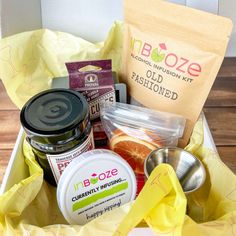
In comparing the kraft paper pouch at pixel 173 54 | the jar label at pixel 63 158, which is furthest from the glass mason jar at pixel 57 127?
the kraft paper pouch at pixel 173 54

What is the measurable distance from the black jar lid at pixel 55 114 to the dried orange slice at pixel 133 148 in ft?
0.28

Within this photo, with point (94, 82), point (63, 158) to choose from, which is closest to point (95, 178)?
point (63, 158)

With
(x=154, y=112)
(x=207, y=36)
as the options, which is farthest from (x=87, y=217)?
(x=207, y=36)

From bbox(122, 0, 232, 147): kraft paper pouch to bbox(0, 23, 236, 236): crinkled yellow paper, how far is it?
5 cm

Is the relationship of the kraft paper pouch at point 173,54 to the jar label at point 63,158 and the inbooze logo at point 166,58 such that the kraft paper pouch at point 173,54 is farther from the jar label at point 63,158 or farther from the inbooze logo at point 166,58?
the jar label at point 63,158

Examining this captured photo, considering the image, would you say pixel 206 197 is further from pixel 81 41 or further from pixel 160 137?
pixel 81 41

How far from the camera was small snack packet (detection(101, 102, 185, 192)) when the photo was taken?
0.55 metres

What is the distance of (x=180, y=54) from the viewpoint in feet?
1.78

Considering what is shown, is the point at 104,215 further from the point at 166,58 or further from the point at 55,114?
the point at 166,58

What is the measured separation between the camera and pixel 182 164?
1.71 feet

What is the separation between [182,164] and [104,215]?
6.0 inches

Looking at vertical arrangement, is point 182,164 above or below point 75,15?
below

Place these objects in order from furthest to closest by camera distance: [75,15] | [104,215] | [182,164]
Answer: [75,15]
[182,164]
[104,215]

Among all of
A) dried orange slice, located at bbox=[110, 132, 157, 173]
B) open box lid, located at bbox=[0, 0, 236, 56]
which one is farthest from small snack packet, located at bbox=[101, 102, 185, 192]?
open box lid, located at bbox=[0, 0, 236, 56]
